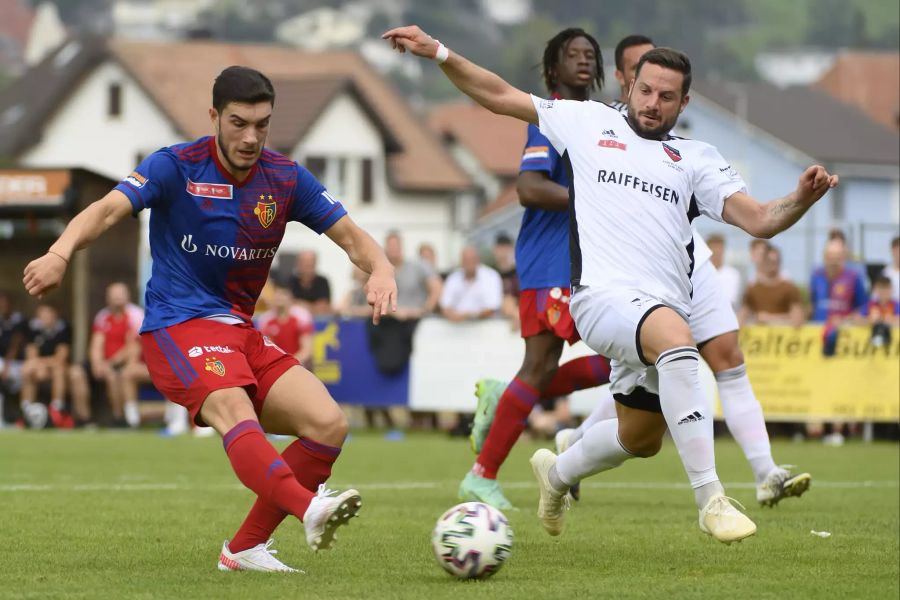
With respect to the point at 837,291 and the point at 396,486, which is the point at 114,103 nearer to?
the point at 837,291

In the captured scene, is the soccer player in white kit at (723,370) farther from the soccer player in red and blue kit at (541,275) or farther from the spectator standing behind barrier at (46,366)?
the spectator standing behind barrier at (46,366)

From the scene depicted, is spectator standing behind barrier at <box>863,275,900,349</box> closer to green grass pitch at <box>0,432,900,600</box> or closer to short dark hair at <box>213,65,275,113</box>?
green grass pitch at <box>0,432,900,600</box>

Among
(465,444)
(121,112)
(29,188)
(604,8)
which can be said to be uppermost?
(604,8)

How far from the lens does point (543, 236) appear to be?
9.52 m

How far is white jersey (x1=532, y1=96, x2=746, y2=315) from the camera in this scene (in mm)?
7316

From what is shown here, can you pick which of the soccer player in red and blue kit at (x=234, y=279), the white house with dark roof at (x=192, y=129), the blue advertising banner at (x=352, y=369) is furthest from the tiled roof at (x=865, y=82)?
the white house with dark roof at (x=192, y=129)

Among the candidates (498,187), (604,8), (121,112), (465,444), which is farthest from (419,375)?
(604,8)

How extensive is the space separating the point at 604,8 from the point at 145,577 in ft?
473

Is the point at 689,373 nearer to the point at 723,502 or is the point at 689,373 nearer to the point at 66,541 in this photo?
the point at 723,502

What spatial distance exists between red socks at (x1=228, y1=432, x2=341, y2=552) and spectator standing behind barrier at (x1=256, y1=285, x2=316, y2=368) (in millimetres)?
11575

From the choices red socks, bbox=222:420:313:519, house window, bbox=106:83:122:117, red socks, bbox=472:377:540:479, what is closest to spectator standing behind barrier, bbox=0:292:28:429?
red socks, bbox=472:377:540:479

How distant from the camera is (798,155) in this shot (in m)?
57.2

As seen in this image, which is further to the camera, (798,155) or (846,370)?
(798,155)

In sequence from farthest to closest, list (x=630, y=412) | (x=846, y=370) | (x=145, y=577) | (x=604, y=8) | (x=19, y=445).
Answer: (x=604, y=8) → (x=846, y=370) → (x=19, y=445) → (x=630, y=412) → (x=145, y=577)
